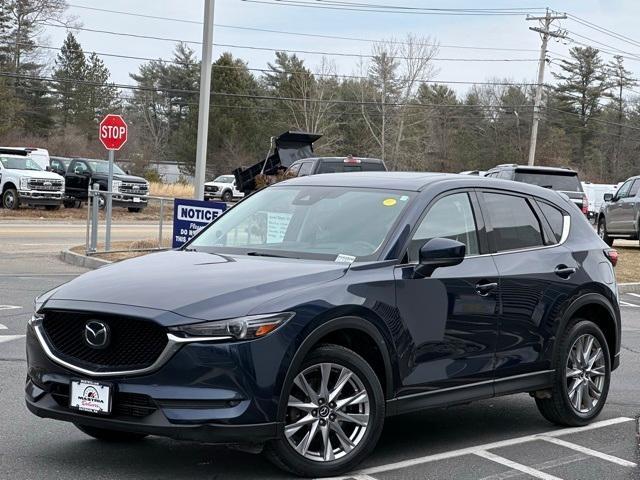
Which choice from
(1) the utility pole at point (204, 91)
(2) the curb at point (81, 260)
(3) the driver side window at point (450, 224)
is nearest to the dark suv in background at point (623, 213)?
(1) the utility pole at point (204, 91)

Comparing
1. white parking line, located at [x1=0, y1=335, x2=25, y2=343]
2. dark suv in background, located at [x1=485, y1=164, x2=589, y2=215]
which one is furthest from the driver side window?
dark suv in background, located at [x1=485, y1=164, x2=589, y2=215]

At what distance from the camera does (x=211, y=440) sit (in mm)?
5230

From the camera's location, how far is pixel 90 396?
212 inches

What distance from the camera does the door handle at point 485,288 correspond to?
21.6 ft

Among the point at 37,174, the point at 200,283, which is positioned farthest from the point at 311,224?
the point at 37,174

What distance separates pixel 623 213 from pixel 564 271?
20744mm

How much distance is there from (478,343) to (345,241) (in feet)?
3.52

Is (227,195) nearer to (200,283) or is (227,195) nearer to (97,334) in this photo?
(200,283)

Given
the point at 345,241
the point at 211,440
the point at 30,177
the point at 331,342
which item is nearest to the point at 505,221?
the point at 345,241

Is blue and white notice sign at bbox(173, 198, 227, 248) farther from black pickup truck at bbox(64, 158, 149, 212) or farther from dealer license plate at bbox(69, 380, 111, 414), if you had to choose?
black pickup truck at bbox(64, 158, 149, 212)

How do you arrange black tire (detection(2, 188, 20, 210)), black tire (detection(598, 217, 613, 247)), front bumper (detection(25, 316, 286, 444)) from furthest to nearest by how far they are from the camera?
black tire (detection(2, 188, 20, 210)) < black tire (detection(598, 217, 613, 247)) < front bumper (detection(25, 316, 286, 444))

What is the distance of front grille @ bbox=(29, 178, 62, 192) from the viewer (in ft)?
116

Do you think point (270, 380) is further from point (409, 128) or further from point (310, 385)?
point (409, 128)

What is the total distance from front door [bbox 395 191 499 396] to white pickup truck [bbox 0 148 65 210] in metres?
30.5
